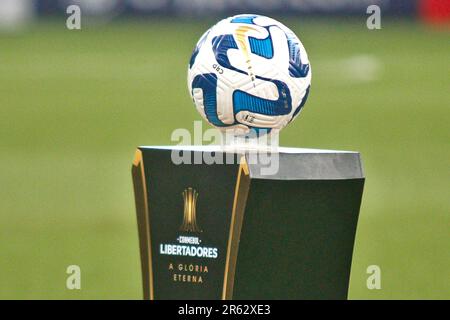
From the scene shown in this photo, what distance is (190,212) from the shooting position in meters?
7.70

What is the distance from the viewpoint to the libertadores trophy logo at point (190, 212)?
767cm

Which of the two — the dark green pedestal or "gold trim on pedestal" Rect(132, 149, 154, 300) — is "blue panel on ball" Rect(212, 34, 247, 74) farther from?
"gold trim on pedestal" Rect(132, 149, 154, 300)

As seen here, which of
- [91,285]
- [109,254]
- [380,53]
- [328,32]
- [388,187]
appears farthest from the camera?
[328,32]

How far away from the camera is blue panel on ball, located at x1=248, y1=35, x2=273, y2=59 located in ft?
24.9

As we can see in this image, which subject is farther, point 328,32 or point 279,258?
point 328,32

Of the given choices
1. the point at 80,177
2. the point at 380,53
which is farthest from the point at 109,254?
the point at 380,53

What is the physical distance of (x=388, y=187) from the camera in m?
15.2

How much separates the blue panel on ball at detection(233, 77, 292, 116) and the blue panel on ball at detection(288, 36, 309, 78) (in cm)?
12

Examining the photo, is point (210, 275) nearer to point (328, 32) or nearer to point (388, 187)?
point (388, 187)

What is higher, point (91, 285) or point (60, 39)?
point (60, 39)

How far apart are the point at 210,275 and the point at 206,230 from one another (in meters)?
0.26

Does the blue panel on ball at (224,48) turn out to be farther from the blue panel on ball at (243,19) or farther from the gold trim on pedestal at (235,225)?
the gold trim on pedestal at (235,225)
